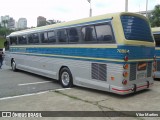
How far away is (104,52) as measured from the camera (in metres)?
7.89

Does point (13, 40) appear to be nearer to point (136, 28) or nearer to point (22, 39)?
point (22, 39)

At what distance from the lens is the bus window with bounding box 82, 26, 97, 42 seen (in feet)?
27.5

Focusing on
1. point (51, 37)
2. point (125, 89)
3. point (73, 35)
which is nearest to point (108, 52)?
point (125, 89)

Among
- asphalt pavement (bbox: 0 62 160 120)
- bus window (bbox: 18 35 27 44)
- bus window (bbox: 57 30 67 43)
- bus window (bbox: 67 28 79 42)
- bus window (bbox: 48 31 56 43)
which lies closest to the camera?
asphalt pavement (bbox: 0 62 160 120)

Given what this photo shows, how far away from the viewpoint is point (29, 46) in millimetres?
13438

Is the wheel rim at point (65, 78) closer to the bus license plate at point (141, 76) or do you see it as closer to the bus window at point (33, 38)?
the bus license plate at point (141, 76)

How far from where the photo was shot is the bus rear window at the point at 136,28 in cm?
762

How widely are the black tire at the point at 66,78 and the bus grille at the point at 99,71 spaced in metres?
1.58

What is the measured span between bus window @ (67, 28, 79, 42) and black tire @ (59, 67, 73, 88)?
1363 millimetres

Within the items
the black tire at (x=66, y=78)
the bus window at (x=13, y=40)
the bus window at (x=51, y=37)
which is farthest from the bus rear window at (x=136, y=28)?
the bus window at (x=13, y=40)

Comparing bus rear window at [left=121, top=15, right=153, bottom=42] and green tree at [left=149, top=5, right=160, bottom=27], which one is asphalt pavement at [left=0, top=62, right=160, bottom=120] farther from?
green tree at [left=149, top=5, right=160, bottom=27]

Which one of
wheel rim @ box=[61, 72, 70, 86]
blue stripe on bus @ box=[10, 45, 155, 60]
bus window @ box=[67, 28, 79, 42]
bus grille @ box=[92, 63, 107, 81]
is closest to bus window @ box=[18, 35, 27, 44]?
blue stripe on bus @ box=[10, 45, 155, 60]

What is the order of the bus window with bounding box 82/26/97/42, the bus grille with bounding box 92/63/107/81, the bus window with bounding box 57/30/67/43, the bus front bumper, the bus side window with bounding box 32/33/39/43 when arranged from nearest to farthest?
the bus front bumper
the bus grille with bounding box 92/63/107/81
the bus window with bounding box 82/26/97/42
the bus window with bounding box 57/30/67/43
the bus side window with bounding box 32/33/39/43

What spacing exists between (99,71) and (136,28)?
2.03 metres
